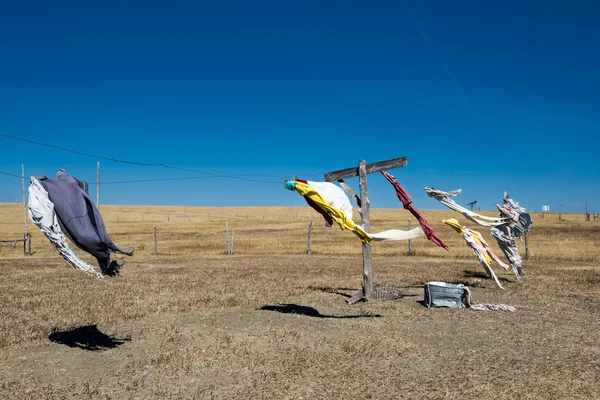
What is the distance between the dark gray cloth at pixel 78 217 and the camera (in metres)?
7.82

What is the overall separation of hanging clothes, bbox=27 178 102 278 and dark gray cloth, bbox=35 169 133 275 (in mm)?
135

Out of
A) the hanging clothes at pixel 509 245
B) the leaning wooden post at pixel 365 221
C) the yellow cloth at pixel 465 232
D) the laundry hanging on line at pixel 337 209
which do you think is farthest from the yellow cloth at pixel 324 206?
the hanging clothes at pixel 509 245

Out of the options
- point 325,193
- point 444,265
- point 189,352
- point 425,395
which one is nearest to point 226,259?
point 444,265

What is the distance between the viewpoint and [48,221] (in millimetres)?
7633

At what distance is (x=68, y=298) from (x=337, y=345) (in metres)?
8.89

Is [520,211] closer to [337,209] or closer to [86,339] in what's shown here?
[337,209]

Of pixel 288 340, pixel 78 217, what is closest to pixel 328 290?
pixel 288 340

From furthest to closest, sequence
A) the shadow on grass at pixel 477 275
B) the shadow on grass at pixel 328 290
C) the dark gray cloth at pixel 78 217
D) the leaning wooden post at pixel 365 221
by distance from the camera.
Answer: the shadow on grass at pixel 477 275
the shadow on grass at pixel 328 290
the leaning wooden post at pixel 365 221
the dark gray cloth at pixel 78 217

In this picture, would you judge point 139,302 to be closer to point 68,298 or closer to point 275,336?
point 68,298

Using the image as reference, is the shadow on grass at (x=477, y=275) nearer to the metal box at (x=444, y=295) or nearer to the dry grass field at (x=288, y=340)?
the dry grass field at (x=288, y=340)

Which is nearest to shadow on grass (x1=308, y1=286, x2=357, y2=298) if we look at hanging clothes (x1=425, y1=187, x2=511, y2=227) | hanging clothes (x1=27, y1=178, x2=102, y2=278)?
hanging clothes (x1=425, y1=187, x2=511, y2=227)

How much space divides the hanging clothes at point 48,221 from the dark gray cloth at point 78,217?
0.44 feet

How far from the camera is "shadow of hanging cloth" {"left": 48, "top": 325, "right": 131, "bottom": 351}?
920cm

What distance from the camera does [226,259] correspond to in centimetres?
2639
